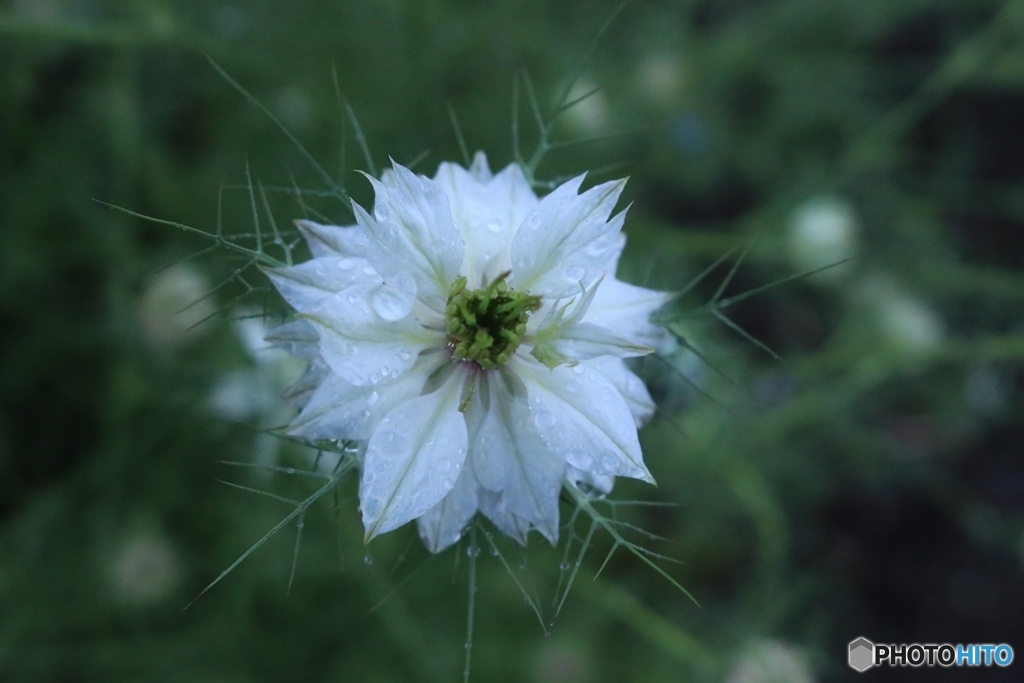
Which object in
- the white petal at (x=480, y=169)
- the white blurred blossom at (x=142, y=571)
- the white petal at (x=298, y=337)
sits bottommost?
the white blurred blossom at (x=142, y=571)

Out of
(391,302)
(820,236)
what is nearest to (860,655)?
(820,236)

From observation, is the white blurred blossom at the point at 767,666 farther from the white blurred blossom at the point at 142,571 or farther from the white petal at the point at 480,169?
the white blurred blossom at the point at 142,571

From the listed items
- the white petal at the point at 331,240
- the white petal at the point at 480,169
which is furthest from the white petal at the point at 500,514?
the white petal at the point at 480,169

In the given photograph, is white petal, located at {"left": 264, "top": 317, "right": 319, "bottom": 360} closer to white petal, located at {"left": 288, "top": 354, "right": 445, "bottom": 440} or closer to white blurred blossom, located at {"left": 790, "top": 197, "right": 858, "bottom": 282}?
white petal, located at {"left": 288, "top": 354, "right": 445, "bottom": 440}

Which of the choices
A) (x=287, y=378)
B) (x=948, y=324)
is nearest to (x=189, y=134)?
(x=287, y=378)

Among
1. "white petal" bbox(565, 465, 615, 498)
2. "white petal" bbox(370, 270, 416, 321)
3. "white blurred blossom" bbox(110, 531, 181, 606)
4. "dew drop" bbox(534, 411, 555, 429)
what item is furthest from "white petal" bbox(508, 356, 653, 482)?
"white blurred blossom" bbox(110, 531, 181, 606)

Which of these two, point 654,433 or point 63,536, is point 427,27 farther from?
point 63,536

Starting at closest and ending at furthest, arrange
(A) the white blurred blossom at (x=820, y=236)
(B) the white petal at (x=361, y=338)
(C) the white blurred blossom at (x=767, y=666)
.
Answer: (B) the white petal at (x=361, y=338) < (C) the white blurred blossom at (x=767, y=666) < (A) the white blurred blossom at (x=820, y=236)
